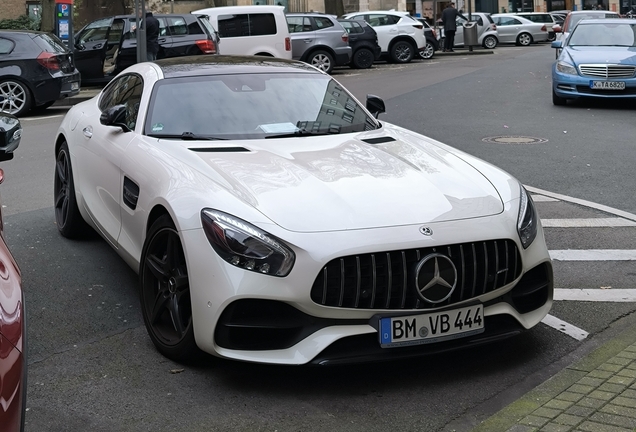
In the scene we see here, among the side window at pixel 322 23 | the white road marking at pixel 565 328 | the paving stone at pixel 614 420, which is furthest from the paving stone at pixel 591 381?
the side window at pixel 322 23

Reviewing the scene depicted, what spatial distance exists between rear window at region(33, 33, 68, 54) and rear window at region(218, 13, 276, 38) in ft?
22.7

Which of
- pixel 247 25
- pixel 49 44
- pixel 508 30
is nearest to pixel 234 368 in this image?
pixel 49 44

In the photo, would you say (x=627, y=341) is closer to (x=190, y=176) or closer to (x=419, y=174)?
(x=419, y=174)

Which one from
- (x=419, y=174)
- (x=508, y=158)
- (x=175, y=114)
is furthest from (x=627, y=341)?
(x=508, y=158)

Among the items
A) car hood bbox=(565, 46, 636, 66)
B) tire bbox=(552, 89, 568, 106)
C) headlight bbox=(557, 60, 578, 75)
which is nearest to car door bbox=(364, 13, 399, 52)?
car hood bbox=(565, 46, 636, 66)

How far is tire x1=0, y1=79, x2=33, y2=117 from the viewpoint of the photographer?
1778cm

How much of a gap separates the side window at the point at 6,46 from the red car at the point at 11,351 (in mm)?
15849

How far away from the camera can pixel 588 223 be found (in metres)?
8.12

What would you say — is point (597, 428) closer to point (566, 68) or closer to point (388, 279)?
point (388, 279)

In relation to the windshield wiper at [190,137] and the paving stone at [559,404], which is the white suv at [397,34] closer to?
the windshield wiper at [190,137]

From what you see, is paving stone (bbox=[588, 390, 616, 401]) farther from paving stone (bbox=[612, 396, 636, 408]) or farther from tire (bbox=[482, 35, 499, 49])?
tire (bbox=[482, 35, 499, 49])

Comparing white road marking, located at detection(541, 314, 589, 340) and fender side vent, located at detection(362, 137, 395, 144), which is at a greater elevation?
fender side vent, located at detection(362, 137, 395, 144)

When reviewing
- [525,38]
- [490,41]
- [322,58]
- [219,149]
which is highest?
[219,149]

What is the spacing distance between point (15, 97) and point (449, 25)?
2201cm
